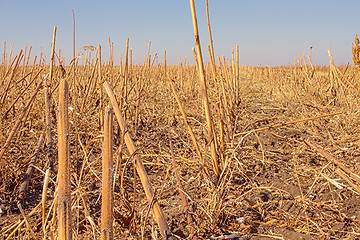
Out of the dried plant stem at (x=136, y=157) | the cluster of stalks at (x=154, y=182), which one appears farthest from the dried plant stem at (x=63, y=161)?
the dried plant stem at (x=136, y=157)

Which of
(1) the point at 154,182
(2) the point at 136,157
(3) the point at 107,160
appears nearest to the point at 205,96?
(2) the point at 136,157

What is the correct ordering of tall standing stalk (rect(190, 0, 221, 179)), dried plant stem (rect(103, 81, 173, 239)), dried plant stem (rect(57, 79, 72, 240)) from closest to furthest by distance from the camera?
dried plant stem (rect(57, 79, 72, 240))
dried plant stem (rect(103, 81, 173, 239))
tall standing stalk (rect(190, 0, 221, 179))

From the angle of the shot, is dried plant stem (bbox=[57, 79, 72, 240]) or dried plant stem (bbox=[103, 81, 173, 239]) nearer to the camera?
dried plant stem (bbox=[57, 79, 72, 240])

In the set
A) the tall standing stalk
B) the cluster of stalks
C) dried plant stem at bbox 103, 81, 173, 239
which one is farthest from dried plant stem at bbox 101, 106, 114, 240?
the tall standing stalk

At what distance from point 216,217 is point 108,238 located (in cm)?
76

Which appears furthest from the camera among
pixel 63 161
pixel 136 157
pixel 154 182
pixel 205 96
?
pixel 154 182

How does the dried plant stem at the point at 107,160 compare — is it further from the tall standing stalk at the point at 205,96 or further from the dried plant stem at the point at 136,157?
the tall standing stalk at the point at 205,96

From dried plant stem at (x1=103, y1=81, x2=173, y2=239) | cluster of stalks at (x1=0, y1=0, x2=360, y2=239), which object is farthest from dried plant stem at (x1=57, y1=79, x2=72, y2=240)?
dried plant stem at (x1=103, y1=81, x2=173, y2=239)

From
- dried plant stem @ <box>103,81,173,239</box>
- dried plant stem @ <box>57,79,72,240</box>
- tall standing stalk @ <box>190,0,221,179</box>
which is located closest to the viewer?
dried plant stem @ <box>57,79,72,240</box>

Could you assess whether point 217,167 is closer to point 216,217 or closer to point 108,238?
point 216,217

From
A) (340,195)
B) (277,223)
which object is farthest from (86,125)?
(340,195)

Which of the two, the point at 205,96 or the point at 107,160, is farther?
the point at 205,96

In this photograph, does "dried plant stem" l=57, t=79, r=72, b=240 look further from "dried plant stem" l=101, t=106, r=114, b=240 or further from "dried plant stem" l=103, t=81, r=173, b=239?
"dried plant stem" l=103, t=81, r=173, b=239

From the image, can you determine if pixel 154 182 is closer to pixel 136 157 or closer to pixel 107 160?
pixel 136 157
